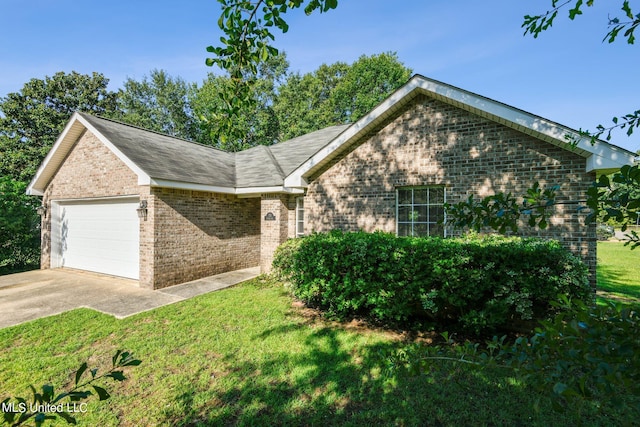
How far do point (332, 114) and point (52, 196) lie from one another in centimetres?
2541

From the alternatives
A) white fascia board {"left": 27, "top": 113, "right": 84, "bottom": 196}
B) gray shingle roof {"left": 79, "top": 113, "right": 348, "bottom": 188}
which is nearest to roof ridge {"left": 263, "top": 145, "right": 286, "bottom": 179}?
gray shingle roof {"left": 79, "top": 113, "right": 348, "bottom": 188}

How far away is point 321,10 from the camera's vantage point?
220 centimetres

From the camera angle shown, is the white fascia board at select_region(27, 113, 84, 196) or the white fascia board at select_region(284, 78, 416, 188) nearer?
the white fascia board at select_region(284, 78, 416, 188)

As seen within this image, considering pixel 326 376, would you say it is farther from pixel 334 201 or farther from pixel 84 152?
pixel 84 152

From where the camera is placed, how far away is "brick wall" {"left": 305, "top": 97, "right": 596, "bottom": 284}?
6324 mm

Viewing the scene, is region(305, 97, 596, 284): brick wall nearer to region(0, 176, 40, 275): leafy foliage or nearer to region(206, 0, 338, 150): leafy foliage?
region(206, 0, 338, 150): leafy foliage

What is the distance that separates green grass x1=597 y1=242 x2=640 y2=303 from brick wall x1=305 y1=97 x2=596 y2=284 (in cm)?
161

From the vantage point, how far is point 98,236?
1079cm

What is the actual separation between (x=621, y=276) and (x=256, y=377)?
14239 millimetres

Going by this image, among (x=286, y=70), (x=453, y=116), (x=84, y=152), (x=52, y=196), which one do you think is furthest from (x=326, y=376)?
(x=286, y=70)

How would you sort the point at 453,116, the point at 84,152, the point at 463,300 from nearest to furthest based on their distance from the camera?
the point at 463,300 < the point at 453,116 < the point at 84,152

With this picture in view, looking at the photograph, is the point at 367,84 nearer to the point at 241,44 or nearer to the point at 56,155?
the point at 56,155

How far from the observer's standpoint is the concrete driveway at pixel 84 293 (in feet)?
22.7

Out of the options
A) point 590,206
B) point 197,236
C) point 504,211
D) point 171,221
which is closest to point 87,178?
point 171,221
